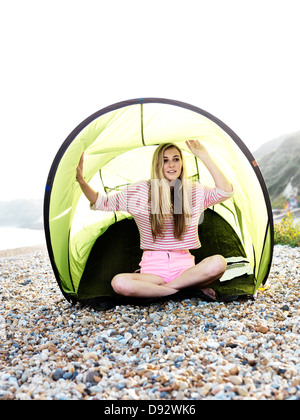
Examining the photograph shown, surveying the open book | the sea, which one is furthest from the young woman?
the sea

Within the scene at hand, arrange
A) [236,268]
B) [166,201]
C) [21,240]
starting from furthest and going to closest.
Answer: [21,240], [236,268], [166,201]

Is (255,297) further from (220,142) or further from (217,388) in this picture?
(217,388)

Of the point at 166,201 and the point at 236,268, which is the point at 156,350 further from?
the point at 236,268

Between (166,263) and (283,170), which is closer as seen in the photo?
(166,263)

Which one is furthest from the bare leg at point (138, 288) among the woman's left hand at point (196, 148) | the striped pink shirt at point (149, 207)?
the woman's left hand at point (196, 148)

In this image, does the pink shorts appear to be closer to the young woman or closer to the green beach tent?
the young woman

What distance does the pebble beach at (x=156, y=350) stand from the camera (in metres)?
2.13

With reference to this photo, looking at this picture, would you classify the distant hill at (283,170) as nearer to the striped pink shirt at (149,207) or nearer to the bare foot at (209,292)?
the striped pink shirt at (149,207)

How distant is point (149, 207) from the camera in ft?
12.2

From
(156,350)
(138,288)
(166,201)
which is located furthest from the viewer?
(166,201)

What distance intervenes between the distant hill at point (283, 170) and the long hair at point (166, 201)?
9.50 m

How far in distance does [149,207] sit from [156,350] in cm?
145

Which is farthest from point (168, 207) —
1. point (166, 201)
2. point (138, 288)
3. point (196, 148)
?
point (138, 288)

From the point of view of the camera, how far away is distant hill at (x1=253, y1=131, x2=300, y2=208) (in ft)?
Result: 47.2
